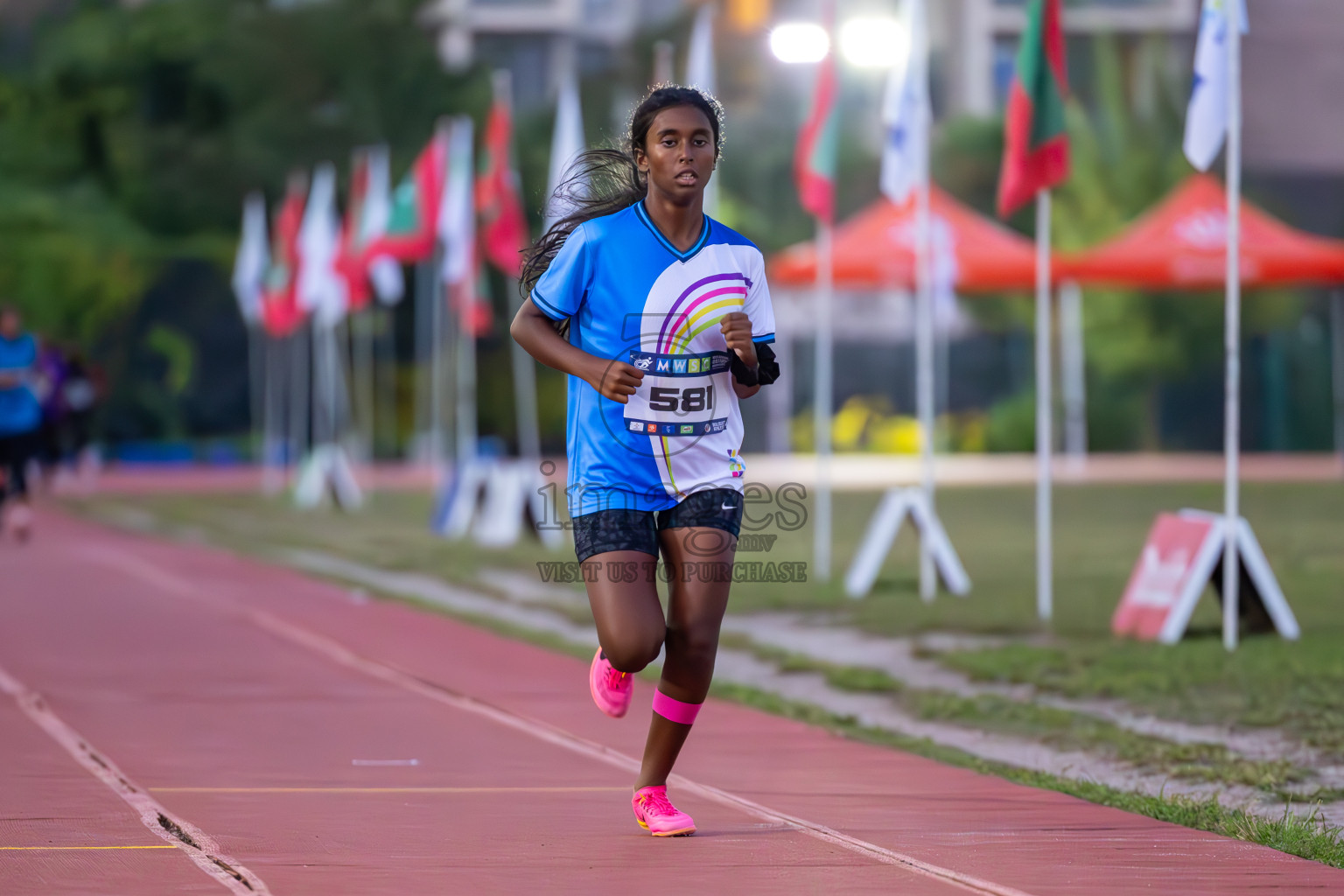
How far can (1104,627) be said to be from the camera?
12195 mm

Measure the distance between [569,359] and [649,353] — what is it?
22 cm

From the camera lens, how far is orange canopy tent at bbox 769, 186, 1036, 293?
25953 mm

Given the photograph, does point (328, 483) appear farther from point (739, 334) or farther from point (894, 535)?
point (739, 334)

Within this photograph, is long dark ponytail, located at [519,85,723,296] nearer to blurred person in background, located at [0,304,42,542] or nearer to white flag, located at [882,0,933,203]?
white flag, located at [882,0,933,203]

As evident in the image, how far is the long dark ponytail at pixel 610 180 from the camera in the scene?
604 centimetres

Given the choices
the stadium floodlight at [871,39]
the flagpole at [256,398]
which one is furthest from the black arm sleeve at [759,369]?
the flagpole at [256,398]

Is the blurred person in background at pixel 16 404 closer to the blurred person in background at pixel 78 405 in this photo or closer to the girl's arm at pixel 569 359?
the blurred person in background at pixel 78 405

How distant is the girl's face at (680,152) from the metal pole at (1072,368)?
27978 millimetres

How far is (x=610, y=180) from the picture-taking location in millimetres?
6672

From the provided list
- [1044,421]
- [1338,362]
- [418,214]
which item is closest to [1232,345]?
[1044,421]

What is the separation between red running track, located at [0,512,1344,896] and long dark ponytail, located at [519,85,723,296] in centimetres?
168

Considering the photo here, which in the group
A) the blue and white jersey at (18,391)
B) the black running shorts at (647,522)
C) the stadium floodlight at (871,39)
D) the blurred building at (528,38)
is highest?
the blurred building at (528,38)

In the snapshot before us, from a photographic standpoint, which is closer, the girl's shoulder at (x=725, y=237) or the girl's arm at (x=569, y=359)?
the girl's arm at (x=569, y=359)

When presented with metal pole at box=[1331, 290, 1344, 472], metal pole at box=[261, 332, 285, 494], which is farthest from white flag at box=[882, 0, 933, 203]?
metal pole at box=[261, 332, 285, 494]
